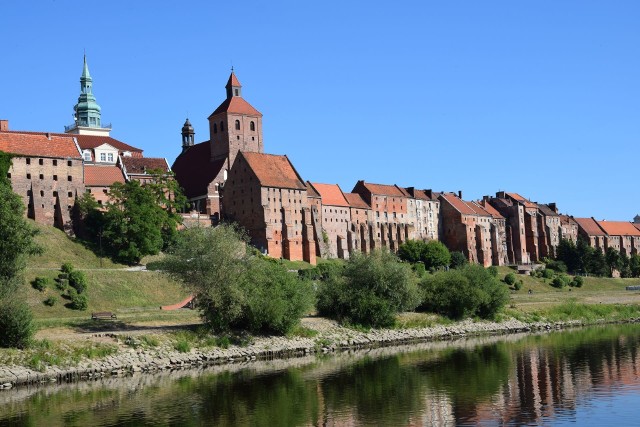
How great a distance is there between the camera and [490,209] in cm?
14675

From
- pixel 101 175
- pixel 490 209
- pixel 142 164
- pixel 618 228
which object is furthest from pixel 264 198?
pixel 618 228

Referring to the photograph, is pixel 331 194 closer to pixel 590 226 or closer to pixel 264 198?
pixel 264 198

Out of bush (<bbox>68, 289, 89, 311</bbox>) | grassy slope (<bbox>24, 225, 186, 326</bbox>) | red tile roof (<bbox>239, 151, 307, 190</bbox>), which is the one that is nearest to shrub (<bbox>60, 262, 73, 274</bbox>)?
grassy slope (<bbox>24, 225, 186, 326</bbox>)

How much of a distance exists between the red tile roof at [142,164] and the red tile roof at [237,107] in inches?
576

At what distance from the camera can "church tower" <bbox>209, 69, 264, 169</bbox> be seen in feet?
376

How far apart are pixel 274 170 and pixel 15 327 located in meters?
64.1

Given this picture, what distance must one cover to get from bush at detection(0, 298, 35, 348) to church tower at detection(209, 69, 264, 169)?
6666 centimetres

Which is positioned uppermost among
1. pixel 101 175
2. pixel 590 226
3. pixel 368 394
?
pixel 101 175

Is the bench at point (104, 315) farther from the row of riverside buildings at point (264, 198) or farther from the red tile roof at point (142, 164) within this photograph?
the red tile roof at point (142, 164)

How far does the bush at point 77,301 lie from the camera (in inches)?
2534

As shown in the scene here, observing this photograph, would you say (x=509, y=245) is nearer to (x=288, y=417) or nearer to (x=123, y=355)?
(x=123, y=355)

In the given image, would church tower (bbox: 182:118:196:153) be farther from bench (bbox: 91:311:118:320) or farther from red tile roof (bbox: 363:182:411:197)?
bench (bbox: 91:311:118:320)

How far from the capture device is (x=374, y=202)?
128 meters

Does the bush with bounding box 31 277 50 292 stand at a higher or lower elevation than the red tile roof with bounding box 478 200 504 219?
lower
